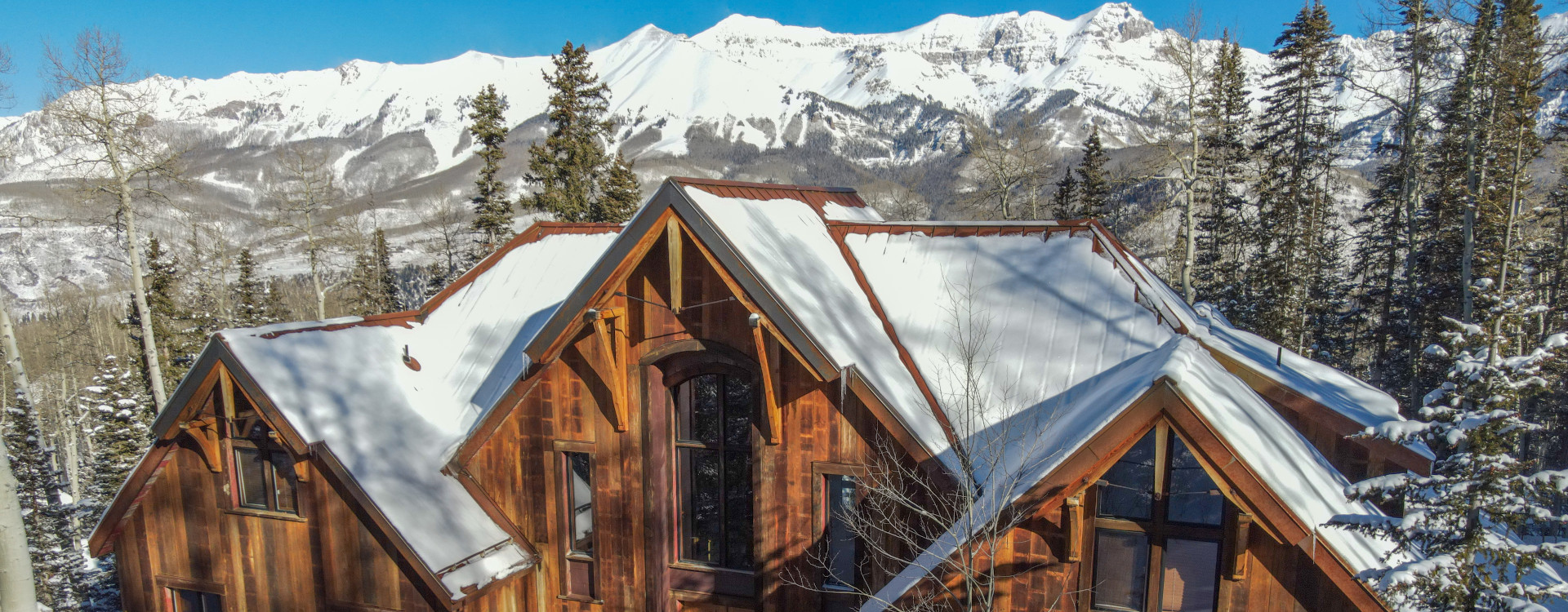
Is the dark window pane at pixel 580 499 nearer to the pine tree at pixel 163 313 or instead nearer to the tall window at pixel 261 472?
the tall window at pixel 261 472

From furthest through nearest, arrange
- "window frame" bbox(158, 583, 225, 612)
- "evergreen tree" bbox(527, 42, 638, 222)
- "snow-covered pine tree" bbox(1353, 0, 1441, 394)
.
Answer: "evergreen tree" bbox(527, 42, 638, 222)
"snow-covered pine tree" bbox(1353, 0, 1441, 394)
"window frame" bbox(158, 583, 225, 612)

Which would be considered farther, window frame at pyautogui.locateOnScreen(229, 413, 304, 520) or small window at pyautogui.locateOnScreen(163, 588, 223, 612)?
small window at pyautogui.locateOnScreen(163, 588, 223, 612)

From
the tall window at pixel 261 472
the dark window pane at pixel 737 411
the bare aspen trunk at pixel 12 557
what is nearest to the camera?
the bare aspen trunk at pixel 12 557

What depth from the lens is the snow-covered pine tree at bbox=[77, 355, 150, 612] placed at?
29.5m

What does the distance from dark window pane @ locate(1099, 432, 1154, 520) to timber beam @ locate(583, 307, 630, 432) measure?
565 centimetres

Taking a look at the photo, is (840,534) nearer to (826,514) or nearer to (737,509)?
(826,514)

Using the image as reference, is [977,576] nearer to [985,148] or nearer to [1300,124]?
[985,148]

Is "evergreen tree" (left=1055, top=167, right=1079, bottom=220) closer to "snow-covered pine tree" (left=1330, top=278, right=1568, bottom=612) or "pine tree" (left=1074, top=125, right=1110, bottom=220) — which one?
"pine tree" (left=1074, top=125, right=1110, bottom=220)

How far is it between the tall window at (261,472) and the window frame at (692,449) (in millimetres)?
5078

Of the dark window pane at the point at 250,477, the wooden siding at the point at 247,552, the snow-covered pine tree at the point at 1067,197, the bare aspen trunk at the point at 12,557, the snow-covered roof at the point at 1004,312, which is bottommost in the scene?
the wooden siding at the point at 247,552

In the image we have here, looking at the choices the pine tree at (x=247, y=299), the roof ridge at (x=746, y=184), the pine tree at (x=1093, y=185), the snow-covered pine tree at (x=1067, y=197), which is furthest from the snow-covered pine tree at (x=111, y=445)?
the pine tree at (x=1093, y=185)

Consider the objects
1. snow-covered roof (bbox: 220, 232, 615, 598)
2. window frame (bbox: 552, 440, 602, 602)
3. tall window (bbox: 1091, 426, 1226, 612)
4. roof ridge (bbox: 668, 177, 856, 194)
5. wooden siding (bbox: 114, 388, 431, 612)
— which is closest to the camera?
tall window (bbox: 1091, 426, 1226, 612)

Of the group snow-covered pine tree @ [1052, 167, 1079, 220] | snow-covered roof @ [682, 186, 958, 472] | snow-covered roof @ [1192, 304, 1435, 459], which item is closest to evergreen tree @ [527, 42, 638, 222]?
snow-covered pine tree @ [1052, 167, 1079, 220]

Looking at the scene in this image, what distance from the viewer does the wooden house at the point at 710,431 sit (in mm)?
7980
